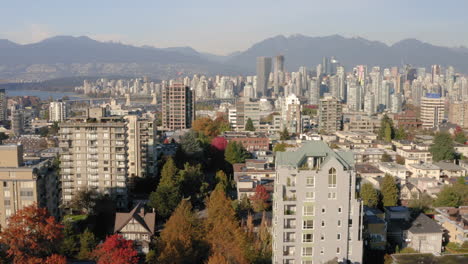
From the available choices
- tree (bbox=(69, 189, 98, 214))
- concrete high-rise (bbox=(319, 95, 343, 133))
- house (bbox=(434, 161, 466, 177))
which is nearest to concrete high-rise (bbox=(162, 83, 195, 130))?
concrete high-rise (bbox=(319, 95, 343, 133))

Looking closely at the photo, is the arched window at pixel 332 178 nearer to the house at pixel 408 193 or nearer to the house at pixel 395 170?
the house at pixel 408 193

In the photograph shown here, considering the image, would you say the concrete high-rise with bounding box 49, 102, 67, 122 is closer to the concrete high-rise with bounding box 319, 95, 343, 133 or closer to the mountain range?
the concrete high-rise with bounding box 319, 95, 343, 133

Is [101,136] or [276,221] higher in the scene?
[101,136]

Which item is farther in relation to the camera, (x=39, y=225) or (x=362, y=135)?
(x=362, y=135)

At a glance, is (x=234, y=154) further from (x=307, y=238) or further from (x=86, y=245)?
(x=307, y=238)

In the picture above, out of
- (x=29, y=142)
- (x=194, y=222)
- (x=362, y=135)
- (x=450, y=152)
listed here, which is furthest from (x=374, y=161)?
(x=29, y=142)

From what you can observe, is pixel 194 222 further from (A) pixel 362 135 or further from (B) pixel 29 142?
(B) pixel 29 142

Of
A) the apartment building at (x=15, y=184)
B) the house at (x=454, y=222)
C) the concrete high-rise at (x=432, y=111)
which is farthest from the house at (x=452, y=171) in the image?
the concrete high-rise at (x=432, y=111)
